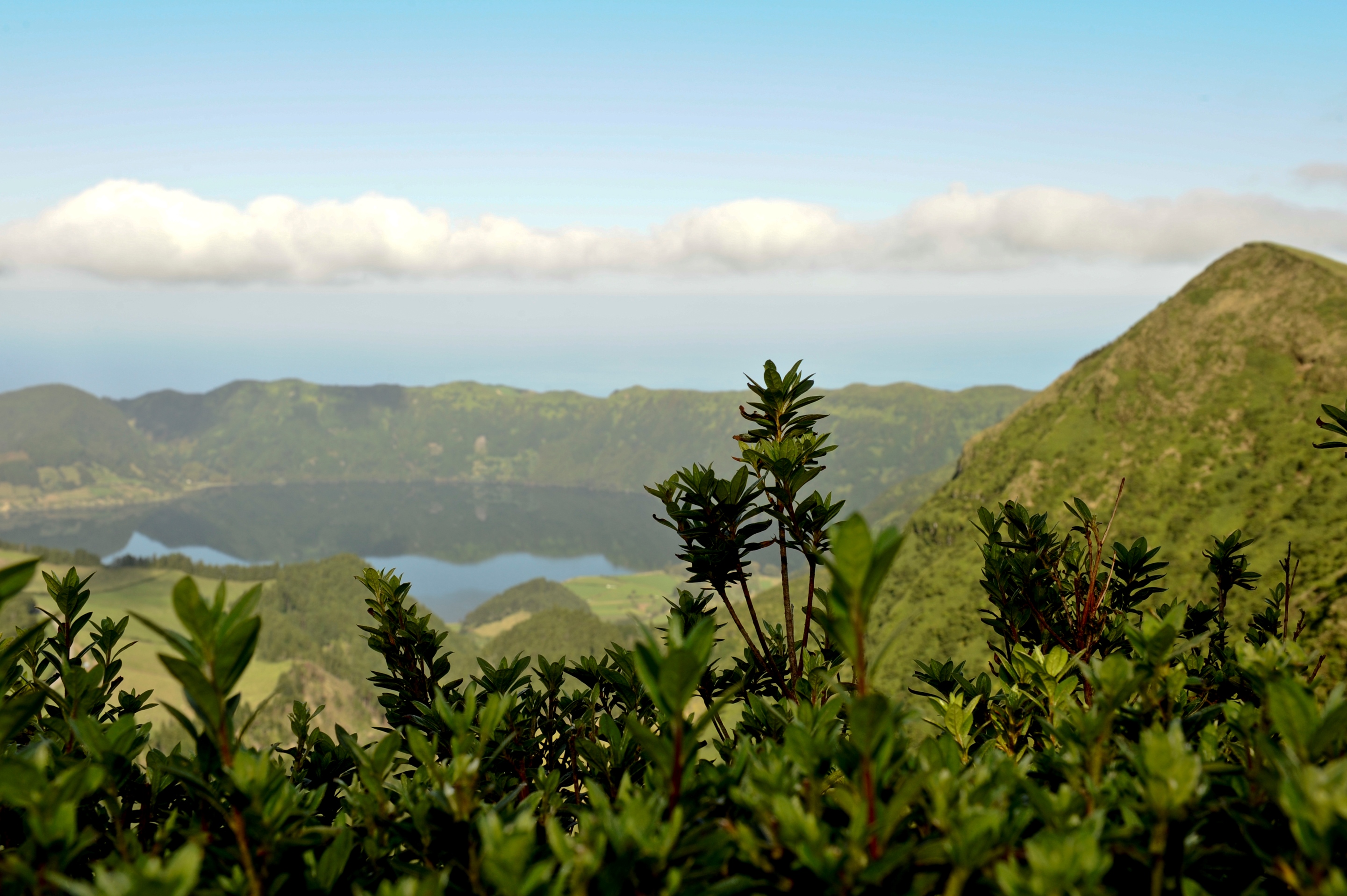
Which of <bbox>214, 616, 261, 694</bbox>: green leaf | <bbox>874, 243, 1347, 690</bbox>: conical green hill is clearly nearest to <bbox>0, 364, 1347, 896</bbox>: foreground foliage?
<bbox>214, 616, 261, 694</bbox>: green leaf

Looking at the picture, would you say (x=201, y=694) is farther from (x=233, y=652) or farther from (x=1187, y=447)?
(x=1187, y=447)

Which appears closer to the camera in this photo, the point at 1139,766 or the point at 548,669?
the point at 1139,766

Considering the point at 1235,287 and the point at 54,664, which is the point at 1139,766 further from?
the point at 1235,287

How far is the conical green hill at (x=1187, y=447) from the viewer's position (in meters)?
104

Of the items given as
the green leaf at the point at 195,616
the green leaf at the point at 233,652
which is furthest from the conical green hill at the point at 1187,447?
the green leaf at the point at 195,616

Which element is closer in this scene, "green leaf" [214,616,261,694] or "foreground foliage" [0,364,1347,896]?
"foreground foliage" [0,364,1347,896]

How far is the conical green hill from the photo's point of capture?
340 feet

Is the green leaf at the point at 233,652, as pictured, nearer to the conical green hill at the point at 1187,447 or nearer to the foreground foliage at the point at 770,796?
the foreground foliage at the point at 770,796

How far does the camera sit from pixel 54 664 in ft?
17.1

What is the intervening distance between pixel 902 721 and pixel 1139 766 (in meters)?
0.79

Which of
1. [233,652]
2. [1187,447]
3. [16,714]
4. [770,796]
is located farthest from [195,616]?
[1187,447]

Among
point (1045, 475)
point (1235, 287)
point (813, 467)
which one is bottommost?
point (1045, 475)

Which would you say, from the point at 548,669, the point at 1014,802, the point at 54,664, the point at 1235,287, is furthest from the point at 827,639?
the point at 1235,287

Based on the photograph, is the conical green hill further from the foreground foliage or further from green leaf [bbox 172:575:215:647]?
green leaf [bbox 172:575:215:647]
